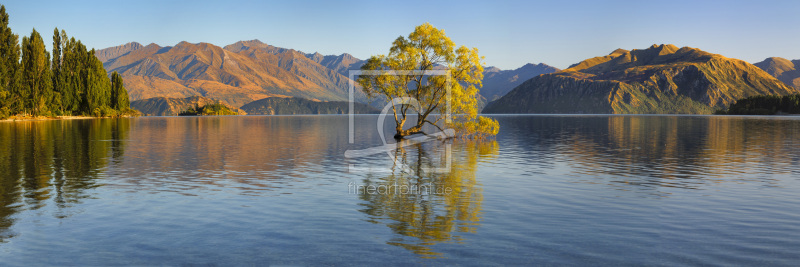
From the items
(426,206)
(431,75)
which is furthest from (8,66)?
(426,206)

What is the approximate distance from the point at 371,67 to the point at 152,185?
50.1 m

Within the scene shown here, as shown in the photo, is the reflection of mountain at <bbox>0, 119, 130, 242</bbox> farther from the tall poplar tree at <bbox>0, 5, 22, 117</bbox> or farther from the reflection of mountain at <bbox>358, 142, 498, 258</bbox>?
the tall poplar tree at <bbox>0, 5, 22, 117</bbox>

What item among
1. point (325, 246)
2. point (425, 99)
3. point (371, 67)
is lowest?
point (325, 246)

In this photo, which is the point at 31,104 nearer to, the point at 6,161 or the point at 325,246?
the point at 6,161

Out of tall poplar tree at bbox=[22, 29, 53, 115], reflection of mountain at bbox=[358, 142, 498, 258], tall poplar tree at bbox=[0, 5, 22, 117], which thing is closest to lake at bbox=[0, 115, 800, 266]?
reflection of mountain at bbox=[358, 142, 498, 258]

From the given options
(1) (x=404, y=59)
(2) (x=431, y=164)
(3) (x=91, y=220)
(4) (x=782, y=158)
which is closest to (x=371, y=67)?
(1) (x=404, y=59)

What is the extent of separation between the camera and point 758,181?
32.7 metres

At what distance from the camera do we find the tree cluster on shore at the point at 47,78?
144 meters

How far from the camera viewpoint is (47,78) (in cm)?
15912

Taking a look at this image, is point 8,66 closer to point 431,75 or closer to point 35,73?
point 35,73

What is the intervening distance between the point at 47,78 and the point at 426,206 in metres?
176

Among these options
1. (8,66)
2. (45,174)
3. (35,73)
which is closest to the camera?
(45,174)

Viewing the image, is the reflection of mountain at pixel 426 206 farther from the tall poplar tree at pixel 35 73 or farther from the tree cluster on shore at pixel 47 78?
the tall poplar tree at pixel 35 73

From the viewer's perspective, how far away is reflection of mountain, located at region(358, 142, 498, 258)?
59.5 feet
